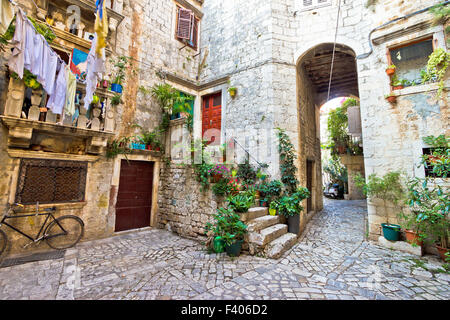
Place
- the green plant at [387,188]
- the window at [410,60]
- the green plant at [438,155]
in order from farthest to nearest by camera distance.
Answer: the window at [410,60]
the green plant at [387,188]
the green plant at [438,155]

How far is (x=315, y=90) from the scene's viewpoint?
9406 millimetres

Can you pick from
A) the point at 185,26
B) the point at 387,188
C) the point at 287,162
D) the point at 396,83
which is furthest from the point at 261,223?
the point at 185,26

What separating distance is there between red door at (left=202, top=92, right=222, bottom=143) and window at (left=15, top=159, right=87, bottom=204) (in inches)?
167

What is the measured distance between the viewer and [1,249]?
3730mm

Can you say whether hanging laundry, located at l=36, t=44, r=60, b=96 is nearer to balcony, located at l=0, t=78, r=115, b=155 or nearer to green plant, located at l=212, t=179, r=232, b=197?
balcony, located at l=0, t=78, r=115, b=155

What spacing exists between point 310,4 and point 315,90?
3.85 meters

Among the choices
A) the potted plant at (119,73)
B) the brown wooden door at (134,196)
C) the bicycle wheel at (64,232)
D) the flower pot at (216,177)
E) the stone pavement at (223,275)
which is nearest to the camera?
the stone pavement at (223,275)

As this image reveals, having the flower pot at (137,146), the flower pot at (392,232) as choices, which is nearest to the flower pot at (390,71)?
the flower pot at (392,232)

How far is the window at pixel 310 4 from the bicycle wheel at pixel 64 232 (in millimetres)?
9502

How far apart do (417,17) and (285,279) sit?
22.6 ft

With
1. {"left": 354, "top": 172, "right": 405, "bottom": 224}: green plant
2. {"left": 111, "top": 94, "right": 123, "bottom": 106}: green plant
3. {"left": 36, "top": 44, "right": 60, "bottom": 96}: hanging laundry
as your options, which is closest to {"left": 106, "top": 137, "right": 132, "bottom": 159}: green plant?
{"left": 111, "top": 94, "right": 123, "bottom": 106}: green plant

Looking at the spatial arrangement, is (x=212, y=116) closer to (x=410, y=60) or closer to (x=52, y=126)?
(x=52, y=126)

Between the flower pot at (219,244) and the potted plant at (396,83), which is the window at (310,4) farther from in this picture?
the flower pot at (219,244)

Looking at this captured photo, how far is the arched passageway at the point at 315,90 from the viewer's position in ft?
21.8
